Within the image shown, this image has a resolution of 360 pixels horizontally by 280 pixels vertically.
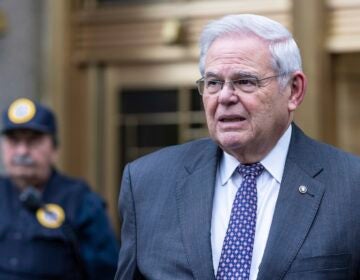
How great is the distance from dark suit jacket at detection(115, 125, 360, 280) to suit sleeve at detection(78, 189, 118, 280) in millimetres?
1538

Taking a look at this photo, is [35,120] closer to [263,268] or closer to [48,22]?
[48,22]

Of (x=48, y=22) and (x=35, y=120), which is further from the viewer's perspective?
(x=48, y=22)

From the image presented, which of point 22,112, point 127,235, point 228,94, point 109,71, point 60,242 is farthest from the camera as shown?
point 109,71

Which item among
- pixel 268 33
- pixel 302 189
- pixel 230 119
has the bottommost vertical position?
pixel 302 189

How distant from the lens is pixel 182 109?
620 cm

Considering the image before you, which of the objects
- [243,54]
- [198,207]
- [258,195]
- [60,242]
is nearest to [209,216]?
[198,207]

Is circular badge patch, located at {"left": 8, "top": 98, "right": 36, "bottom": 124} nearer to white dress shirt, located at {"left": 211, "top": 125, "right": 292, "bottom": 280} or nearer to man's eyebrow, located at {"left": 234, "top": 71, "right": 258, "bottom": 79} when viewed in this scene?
white dress shirt, located at {"left": 211, "top": 125, "right": 292, "bottom": 280}

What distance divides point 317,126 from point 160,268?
9.38ft

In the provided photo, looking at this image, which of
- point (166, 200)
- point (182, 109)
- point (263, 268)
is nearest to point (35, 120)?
point (182, 109)

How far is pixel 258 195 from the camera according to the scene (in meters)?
2.94

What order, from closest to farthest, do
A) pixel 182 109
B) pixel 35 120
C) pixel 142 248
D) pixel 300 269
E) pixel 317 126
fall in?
pixel 300 269, pixel 142 248, pixel 35 120, pixel 317 126, pixel 182 109

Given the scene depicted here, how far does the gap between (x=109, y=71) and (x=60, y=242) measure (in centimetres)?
209

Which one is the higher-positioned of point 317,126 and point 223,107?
point 223,107

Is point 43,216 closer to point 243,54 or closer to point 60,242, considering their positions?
point 60,242
